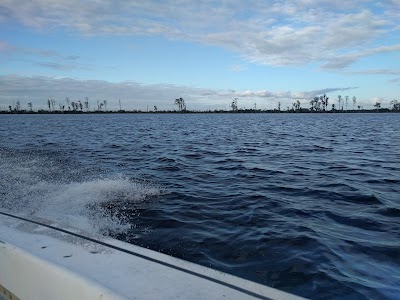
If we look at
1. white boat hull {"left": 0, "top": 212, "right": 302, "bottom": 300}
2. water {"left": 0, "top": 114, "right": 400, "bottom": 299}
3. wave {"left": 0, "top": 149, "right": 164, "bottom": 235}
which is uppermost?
white boat hull {"left": 0, "top": 212, "right": 302, "bottom": 300}

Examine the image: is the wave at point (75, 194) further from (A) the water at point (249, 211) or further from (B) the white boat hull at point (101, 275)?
(B) the white boat hull at point (101, 275)

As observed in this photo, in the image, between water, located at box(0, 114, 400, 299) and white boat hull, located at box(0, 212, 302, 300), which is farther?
water, located at box(0, 114, 400, 299)

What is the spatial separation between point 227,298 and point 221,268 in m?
2.71

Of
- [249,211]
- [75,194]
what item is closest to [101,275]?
[249,211]

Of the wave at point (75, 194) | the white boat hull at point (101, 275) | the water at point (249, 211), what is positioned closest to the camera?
the white boat hull at point (101, 275)

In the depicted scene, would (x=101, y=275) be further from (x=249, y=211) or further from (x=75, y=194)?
(x=75, y=194)

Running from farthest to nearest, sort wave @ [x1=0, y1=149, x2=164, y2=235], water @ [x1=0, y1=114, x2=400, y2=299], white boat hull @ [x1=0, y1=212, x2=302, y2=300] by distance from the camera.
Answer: wave @ [x1=0, y1=149, x2=164, y2=235] < water @ [x1=0, y1=114, x2=400, y2=299] < white boat hull @ [x1=0, y1=212, x2=302, y2=300]

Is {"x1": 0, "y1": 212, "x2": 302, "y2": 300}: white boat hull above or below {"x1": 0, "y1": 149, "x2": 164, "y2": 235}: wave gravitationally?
above

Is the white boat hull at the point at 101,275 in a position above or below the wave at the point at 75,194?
above

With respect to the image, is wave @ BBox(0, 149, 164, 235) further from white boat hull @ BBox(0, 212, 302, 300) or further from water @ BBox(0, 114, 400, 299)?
white boat hull @ BBox(0, 212, 302, 300)

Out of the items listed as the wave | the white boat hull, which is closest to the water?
the wave

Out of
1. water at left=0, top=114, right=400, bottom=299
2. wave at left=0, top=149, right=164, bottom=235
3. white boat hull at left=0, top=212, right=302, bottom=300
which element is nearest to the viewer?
white boat hull at left=0, top=212, right=302, bottom=300

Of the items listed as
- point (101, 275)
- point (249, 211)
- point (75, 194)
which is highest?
point (101, 275)

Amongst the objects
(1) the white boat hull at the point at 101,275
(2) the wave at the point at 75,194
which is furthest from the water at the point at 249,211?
(1) the white boat hull at the point at 101,275
